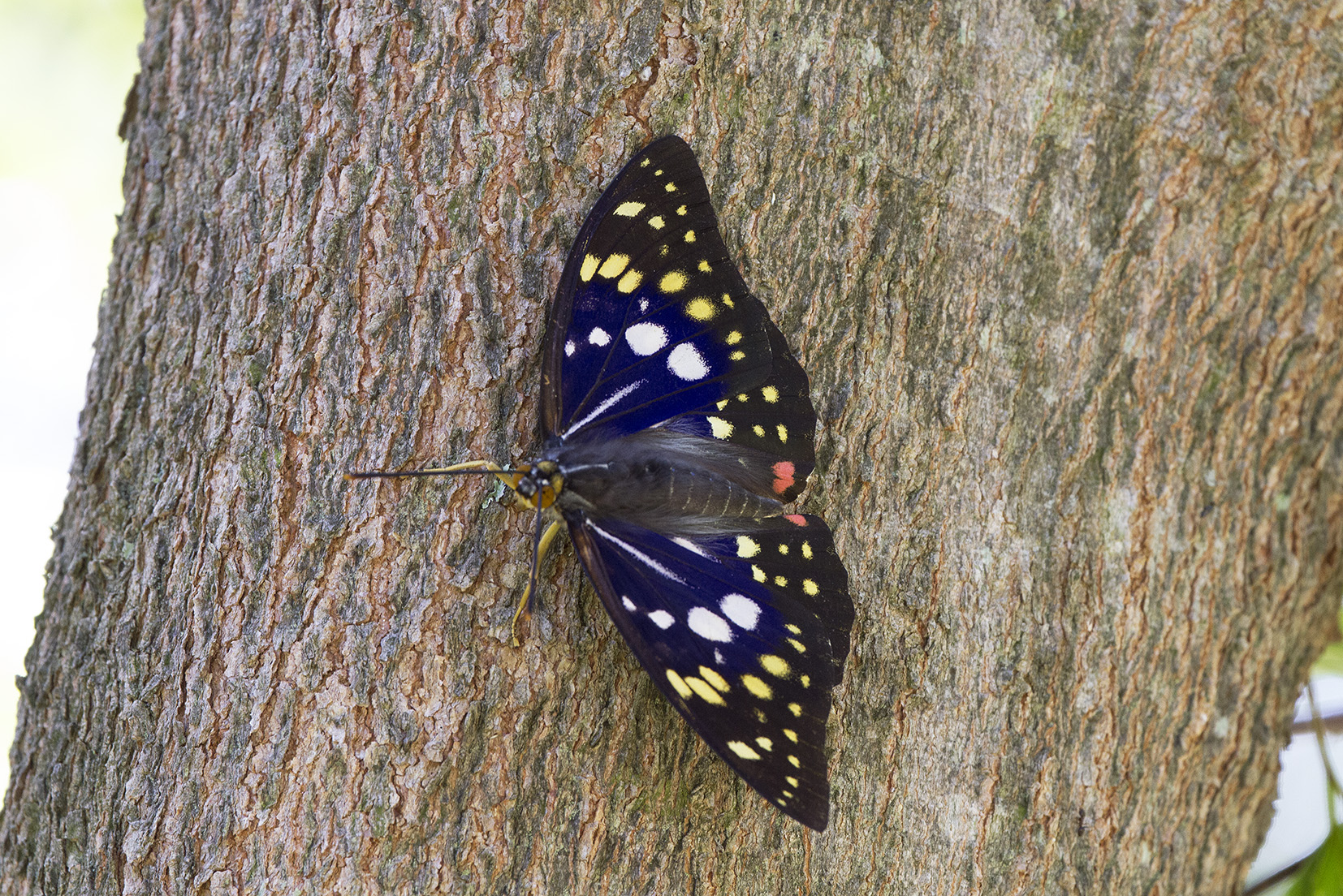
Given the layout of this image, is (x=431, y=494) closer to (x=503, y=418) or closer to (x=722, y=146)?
(x=503, y=418)

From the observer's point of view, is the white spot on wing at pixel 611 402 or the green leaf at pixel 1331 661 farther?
the green leaf at pixel 1331 661

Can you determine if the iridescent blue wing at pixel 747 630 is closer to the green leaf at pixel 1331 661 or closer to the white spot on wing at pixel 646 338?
the white spot on wing at pixel 646 338

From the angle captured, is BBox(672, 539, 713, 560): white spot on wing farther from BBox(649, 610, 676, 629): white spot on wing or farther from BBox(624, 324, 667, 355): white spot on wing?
BBox(624, 324, 667, 355): white spot on wing

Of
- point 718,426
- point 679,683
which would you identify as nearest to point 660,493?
point 718,426

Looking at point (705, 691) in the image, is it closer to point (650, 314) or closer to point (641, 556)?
point (641, 556)

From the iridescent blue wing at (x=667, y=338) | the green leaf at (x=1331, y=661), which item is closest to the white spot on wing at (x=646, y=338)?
the iridescent blue wing at (x=667, y=338)

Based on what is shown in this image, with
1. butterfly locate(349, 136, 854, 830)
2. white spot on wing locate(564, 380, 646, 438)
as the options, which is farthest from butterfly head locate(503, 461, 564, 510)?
white spot on wing locate(564, 380, 646, 438)

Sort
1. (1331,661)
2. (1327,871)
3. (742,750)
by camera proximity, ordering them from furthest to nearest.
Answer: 1. (1331,661)
2. (1327,871)
3. (742,750)
